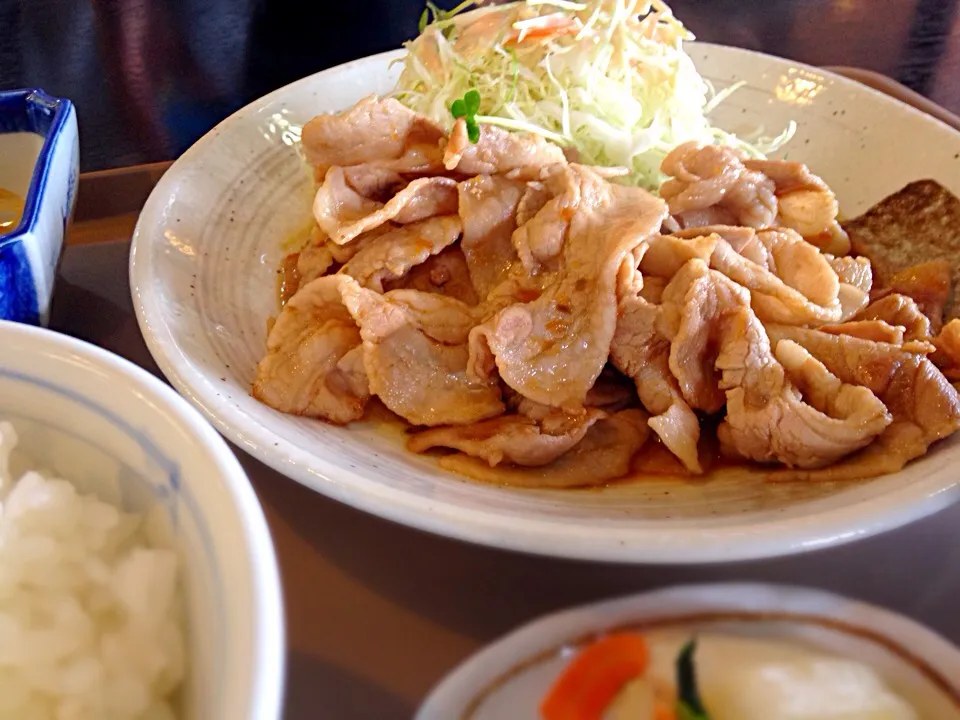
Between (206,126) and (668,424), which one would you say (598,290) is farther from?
(206,126)

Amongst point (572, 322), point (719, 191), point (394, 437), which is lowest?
point (394, 437)

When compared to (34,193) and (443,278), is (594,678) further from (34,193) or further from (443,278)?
(34,193)

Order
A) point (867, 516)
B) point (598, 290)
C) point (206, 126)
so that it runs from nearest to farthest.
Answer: point (867, 516) → point (598, 290) → point (206, 126)

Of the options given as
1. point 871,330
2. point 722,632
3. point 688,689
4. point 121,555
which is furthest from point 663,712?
point 871,330

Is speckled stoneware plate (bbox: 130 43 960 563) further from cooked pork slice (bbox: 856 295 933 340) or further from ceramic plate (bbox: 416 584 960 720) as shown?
cooked pork slice (bbox: 856 295 933 340)

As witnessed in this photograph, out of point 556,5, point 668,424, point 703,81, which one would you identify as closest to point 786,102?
point 703,81

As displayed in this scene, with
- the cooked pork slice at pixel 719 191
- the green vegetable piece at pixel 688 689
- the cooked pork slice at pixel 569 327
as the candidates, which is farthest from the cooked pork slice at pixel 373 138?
the green vegetable piece at pixel 688 689
